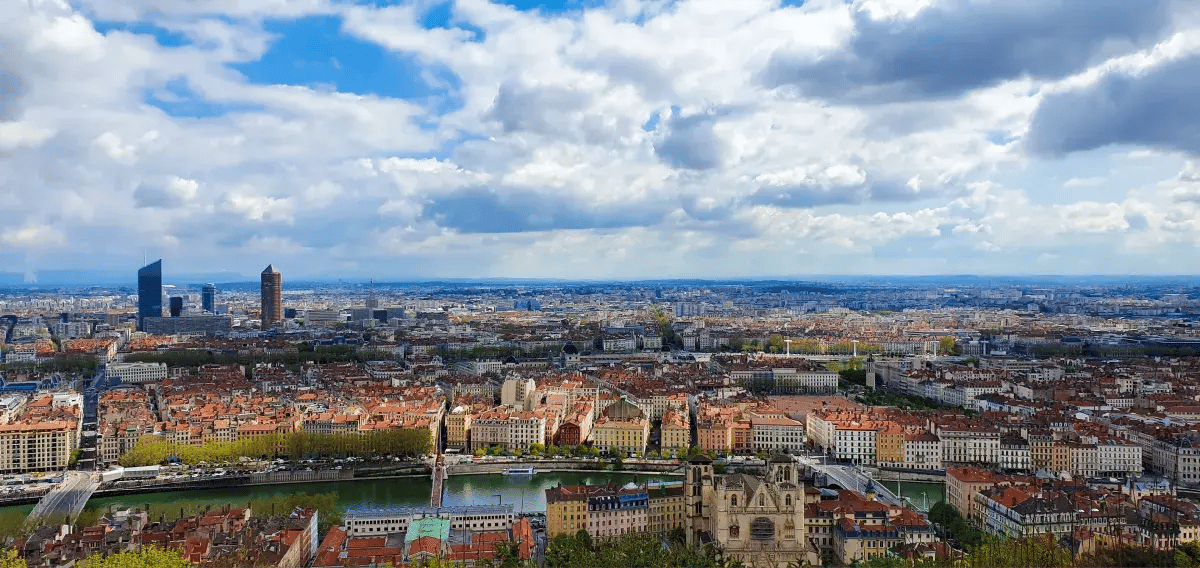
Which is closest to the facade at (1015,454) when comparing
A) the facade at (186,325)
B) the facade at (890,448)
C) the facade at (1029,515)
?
the facade at (890,448)

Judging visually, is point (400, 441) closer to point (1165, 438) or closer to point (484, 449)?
point (484, 449)

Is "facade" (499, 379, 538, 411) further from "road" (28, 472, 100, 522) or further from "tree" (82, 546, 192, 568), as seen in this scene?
"tree" (82, 546, 192, 568)

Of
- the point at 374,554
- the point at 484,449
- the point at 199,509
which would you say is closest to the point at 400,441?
the point at 484,449

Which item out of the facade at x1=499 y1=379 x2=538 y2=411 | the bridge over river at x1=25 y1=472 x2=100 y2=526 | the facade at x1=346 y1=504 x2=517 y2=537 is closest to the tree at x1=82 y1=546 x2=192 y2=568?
the facade at x1=346 y1=504 x2=517 y2=537

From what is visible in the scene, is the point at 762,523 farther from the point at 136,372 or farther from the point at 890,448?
the point at 136,372

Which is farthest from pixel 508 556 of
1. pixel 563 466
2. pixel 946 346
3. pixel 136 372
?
pixel 946 346
